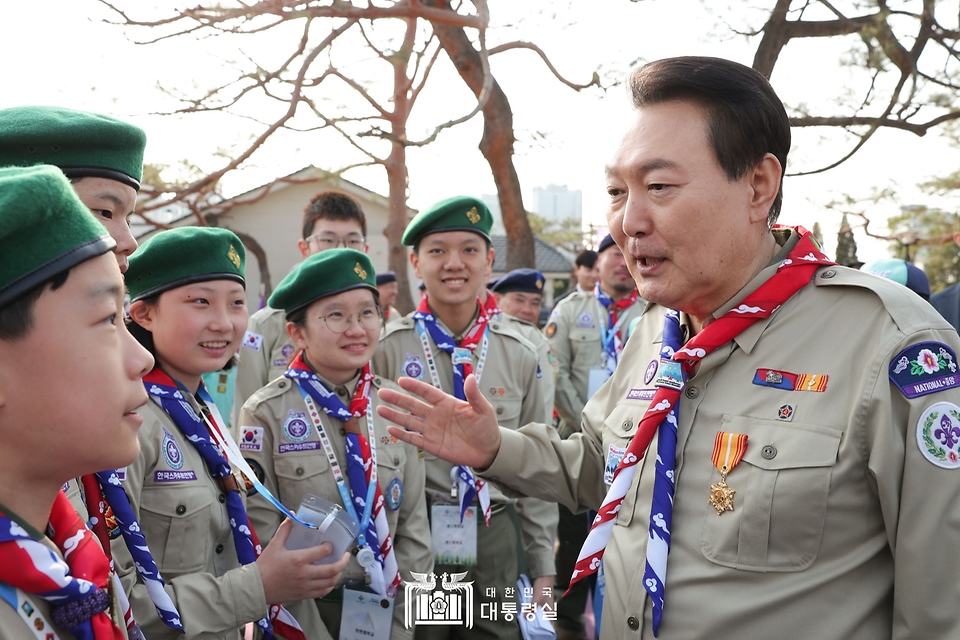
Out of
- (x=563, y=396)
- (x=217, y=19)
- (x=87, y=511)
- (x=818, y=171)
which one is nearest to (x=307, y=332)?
(x=87, y=511)

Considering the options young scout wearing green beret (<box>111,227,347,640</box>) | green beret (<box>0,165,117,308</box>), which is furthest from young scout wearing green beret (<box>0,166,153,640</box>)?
young scout wearing green beret (<box>111,227,347,640</box>)

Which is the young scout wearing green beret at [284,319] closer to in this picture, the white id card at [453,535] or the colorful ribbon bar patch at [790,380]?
the white id card at [453,535]

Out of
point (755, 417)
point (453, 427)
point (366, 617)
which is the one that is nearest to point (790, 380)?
point (755, 417)

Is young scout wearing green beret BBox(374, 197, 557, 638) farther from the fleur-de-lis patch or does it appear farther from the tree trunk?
the tree trunk

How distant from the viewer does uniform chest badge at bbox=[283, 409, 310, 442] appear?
2.82 meters

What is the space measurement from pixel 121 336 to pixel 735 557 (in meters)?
1.39

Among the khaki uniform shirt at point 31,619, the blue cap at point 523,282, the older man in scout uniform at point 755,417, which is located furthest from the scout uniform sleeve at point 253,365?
the khaki uniform shirt at point 31,619

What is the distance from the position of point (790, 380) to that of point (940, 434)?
324 mm

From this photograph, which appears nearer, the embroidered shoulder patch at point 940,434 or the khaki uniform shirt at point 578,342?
the embroidered shoulder patch at point 940,434

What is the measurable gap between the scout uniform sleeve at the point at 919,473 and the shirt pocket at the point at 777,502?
0.35 ft

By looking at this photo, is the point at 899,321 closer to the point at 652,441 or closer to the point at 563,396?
the point at 652,441

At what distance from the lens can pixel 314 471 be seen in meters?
2.79

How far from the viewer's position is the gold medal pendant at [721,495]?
5.41 ft

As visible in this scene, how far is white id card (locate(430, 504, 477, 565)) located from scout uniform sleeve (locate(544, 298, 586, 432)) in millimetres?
2252
